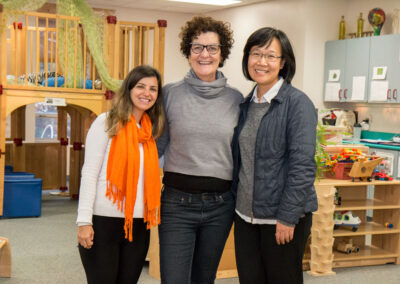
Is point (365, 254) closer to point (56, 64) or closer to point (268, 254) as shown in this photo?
point (268, 254)

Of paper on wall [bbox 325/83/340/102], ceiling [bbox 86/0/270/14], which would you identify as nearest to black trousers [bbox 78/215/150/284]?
paper on wall [bbox 325/83/340/102]

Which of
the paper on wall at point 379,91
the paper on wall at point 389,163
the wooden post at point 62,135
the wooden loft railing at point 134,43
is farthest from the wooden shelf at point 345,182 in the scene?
the wooden post at point 62,135

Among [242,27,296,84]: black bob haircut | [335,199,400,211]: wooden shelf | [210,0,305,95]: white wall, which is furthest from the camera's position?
[210,0,305,95]: white wall

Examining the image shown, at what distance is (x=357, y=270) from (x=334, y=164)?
2.90ft

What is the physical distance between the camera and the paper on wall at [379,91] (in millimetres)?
A: 6609

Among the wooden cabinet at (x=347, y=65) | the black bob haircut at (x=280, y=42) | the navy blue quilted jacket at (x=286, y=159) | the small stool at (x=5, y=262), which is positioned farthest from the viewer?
the wooden cabinet at (x=347, y=65)

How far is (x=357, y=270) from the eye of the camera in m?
4.29

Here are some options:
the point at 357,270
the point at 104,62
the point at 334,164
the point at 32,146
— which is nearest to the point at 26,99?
the point at 104,62

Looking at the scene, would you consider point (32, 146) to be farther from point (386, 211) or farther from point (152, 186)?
point (152, 186)

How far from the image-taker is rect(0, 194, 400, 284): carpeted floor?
395 cm

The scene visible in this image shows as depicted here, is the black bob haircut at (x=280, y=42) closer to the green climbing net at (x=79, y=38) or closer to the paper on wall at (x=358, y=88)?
the green climbing net at (x=79, y=38)

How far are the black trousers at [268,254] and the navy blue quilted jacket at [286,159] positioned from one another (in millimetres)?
74

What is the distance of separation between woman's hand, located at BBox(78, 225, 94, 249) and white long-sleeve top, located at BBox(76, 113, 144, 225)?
2 cm

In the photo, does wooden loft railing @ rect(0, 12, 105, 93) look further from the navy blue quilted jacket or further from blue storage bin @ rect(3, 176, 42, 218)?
the navy blue quilted jacket
